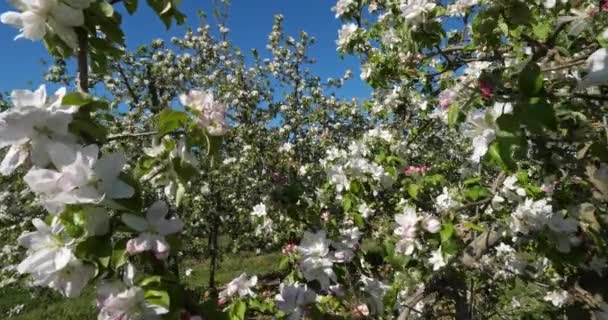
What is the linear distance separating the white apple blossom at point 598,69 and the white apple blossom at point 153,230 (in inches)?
38.4

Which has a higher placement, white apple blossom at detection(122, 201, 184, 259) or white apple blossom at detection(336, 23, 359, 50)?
white apple blossom at detection(336, 23, 359, 50)

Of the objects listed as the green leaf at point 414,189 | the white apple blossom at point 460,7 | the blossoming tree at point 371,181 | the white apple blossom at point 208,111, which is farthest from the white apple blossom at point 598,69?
the white apple blossom at point 460,7

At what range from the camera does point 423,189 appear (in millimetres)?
2988

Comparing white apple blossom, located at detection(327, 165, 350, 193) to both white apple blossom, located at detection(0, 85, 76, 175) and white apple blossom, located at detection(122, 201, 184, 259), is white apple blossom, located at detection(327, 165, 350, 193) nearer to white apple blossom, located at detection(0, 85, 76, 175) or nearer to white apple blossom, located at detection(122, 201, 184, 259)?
white apple blossom, located at detection(122, 201, 184, 259)

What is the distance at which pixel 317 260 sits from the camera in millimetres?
1640

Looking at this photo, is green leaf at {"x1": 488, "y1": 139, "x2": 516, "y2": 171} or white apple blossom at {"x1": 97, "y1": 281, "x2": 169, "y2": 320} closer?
white apple blossom at {"x1": 97, "y1": 281, "x2": 169, "y2": 320}

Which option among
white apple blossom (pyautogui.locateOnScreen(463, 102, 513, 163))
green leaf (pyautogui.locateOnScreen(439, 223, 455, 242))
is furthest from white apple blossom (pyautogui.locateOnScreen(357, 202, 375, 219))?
white apple blossom (pyautogui.locateOnScreen(463, 102, 513, 163))

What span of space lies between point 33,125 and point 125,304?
404 mm

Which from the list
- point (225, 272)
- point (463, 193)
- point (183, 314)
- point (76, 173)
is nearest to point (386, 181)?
point (463, 193)

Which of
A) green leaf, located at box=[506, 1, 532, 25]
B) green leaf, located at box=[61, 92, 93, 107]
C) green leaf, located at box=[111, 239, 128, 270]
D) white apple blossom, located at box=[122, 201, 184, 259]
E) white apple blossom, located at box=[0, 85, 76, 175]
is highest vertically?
green leaf, located at box=[506, 1, 532, 25]

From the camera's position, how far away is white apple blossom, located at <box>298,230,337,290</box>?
1.63 metres

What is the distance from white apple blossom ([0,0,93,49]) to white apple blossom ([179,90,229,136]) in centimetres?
29

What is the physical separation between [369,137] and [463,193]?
119 centimetres

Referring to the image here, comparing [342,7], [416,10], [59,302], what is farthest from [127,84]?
[416,10]
